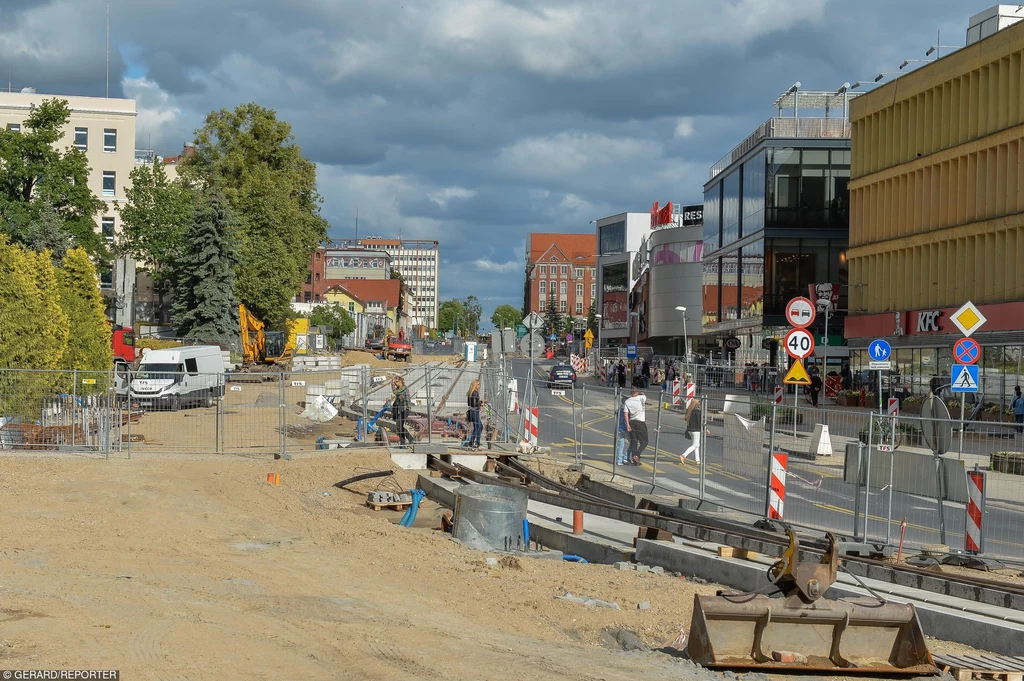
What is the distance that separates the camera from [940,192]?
44.7m

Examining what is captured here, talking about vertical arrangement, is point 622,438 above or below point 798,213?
below

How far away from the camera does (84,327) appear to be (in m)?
35.0

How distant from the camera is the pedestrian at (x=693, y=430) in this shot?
1775 centimetres

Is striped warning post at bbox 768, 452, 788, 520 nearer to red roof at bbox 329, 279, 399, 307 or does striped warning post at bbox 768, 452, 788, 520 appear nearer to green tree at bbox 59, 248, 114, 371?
green tree at bbox 59, 248, 114, 371

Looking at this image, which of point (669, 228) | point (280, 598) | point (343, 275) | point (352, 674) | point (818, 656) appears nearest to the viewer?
point (352, 674)

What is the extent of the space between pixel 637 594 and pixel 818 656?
2726 millimetres

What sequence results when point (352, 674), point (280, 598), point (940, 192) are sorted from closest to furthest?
point (352, 674), point (280, 598), point (940, 192)

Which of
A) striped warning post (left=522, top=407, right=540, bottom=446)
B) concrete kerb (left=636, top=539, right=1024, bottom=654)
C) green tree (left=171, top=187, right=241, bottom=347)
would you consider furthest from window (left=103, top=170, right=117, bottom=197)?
concrete kerb (left=636, top=539, right=1024, bottom=654)

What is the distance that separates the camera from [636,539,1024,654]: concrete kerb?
9.20 metres

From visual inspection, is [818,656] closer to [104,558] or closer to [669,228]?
[104,558]

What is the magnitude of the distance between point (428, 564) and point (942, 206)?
1530 inches

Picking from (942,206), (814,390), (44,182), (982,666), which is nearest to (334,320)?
(44,182)

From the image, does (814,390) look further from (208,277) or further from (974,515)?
(208,277)

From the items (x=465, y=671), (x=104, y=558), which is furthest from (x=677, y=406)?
(x=465, y=671)
